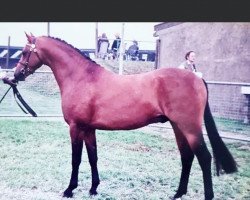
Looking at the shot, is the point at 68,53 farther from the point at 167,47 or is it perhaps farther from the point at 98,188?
the point at 167,47

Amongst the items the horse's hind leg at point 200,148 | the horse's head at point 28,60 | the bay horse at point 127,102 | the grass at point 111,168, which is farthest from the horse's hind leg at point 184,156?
the horse's head at point 28,60

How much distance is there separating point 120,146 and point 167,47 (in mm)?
5827

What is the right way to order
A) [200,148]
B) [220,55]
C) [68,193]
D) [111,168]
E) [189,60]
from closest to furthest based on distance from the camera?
[200,148] → [68,193] → [111,168] → [189,60] → [220,55]

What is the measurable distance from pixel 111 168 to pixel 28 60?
5.81 ft

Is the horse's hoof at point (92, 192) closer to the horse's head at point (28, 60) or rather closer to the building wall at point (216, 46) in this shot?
the horse's head at point (28, 60)

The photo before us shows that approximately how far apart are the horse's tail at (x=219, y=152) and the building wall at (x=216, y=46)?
3853mm

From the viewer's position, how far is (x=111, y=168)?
13.2 ft

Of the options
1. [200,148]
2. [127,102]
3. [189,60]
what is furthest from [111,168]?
[189,60]

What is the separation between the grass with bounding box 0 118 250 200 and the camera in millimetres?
3312

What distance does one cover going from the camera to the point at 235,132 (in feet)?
18.2

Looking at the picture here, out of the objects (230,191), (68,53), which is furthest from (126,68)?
A: (230,191)

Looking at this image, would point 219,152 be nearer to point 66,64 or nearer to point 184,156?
point 184,156

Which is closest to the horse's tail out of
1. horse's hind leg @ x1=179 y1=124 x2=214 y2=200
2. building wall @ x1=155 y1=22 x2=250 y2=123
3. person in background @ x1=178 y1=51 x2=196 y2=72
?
horse's hind leg @ x1=179 y1=124 x2=214 y2=200

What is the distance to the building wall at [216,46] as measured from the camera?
706 cm
